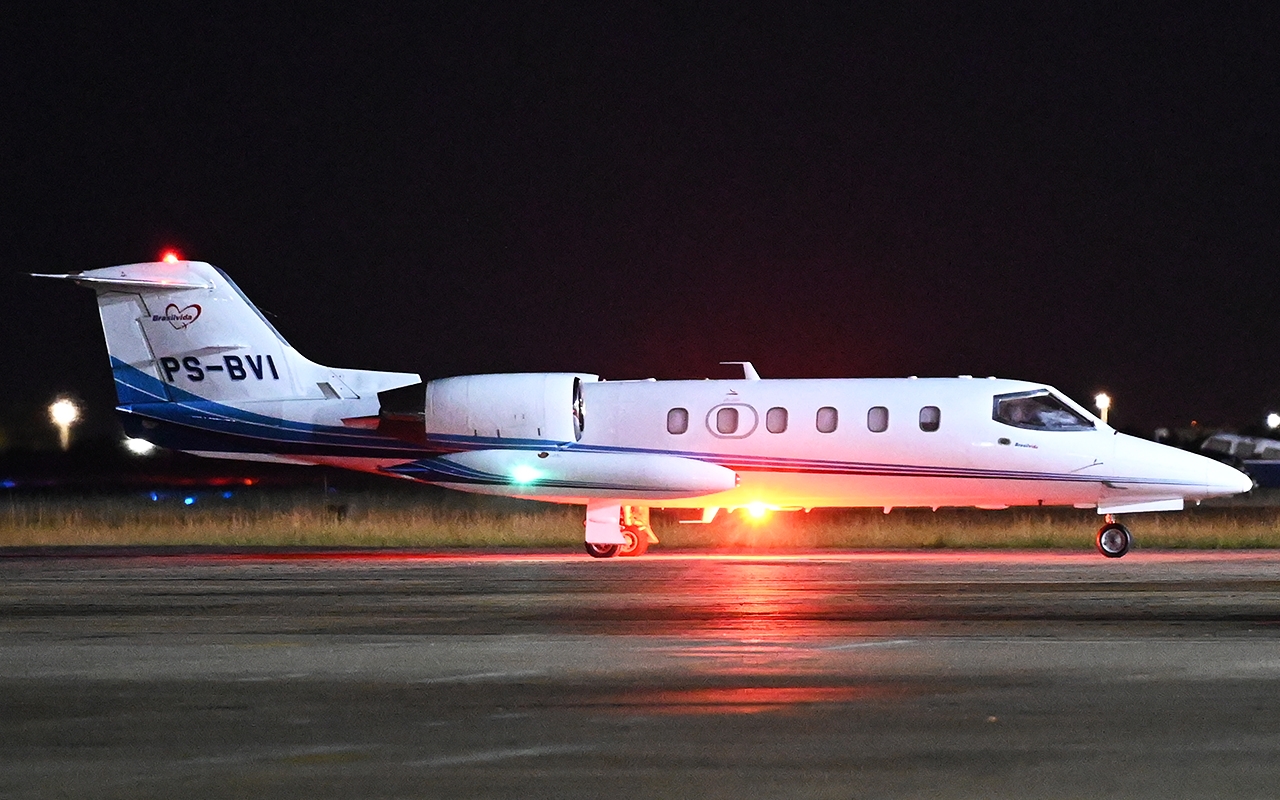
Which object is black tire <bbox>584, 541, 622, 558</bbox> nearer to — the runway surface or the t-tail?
the t-tail

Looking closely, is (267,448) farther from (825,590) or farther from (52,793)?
(52,793)

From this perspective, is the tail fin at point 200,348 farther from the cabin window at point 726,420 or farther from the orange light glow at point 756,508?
the orange light glow at point 756,508

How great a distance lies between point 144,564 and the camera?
29.1 meters

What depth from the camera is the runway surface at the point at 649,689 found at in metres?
9.12

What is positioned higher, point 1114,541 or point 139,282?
point 139,282

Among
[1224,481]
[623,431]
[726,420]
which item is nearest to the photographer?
[1224,481]

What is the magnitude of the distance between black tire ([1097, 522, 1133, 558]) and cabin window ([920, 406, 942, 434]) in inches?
128

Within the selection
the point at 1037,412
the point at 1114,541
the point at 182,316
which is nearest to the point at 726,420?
the point at 1037,412

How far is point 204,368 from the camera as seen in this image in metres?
34.0

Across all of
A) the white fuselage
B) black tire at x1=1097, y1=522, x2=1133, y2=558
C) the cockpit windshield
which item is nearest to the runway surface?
black tire at x1=1097, y1=522, x2=1133, y2=558

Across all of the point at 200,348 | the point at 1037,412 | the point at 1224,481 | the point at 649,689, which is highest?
the point at 200,348

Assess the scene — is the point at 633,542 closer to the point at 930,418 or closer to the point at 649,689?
the point at 930,418

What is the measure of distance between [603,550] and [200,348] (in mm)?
8471

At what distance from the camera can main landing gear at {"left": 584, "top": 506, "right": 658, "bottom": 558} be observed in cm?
3159
